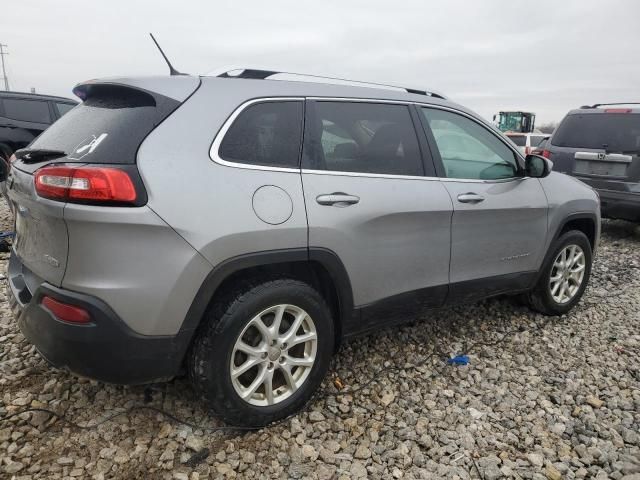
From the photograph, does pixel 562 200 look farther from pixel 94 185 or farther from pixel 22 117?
pixel 22 117

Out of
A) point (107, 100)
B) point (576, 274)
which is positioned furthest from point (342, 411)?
point (576, 274)

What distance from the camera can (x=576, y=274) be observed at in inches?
160

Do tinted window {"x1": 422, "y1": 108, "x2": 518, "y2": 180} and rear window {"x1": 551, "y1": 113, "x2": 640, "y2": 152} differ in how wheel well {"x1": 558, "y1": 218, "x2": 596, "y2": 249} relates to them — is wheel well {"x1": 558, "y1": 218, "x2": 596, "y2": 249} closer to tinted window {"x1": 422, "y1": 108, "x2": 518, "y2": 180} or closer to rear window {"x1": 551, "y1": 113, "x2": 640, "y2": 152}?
tinted window {"x1": 422, "y1": 108, "x2": 518, "y2": 180}

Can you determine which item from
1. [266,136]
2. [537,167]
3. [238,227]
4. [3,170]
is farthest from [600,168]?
[3,170]

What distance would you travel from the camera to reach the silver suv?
194 cm

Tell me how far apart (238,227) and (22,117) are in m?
8.19

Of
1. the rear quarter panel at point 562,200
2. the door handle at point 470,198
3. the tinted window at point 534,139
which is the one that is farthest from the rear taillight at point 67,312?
the tinted window at point 534,139

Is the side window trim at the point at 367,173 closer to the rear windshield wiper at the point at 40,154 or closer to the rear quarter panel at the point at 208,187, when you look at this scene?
the rear quarter panel at the point at 208,187

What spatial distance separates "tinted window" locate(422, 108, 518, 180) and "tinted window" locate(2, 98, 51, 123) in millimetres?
8001

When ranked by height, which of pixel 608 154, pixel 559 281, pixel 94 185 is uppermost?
pixel 94 185

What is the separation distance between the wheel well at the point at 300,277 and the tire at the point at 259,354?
0.14ft

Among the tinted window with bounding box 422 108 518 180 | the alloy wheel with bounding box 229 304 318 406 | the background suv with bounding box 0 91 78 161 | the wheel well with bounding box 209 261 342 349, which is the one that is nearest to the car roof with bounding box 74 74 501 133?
the tinted window with bounding box 422 108 518 180

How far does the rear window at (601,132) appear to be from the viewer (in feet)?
20.1

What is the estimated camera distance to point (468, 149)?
328 cm
